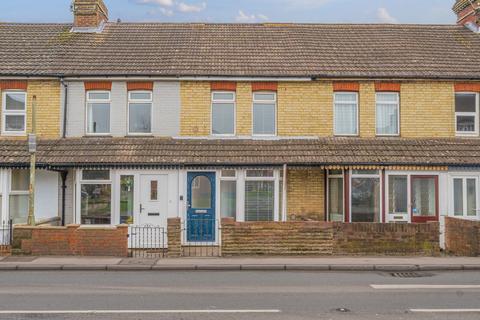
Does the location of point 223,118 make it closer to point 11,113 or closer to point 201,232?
point 201,232

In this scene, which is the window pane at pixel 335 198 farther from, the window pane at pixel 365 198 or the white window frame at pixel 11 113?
the white window frame at pixel 11 113

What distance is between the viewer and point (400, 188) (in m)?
17.4

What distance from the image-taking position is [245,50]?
65.5ft

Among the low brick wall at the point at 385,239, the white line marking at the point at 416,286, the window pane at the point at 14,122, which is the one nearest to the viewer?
the white line marking at the point at 416,286

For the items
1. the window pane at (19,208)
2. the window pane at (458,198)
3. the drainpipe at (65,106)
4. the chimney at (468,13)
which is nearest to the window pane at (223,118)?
the drainpipe at (65,106)

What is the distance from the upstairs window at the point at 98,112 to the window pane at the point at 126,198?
1996 millimetres

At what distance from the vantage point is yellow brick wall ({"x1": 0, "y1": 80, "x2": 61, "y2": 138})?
17938mm

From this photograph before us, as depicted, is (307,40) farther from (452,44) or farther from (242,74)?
(452,44)

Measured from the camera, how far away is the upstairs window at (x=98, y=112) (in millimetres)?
18219

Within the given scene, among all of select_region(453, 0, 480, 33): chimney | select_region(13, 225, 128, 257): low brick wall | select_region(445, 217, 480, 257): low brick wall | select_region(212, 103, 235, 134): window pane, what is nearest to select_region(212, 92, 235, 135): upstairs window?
select_region(212, 103, 235, 134): window pane

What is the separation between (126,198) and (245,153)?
4255mm

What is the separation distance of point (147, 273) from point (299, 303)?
461 cm

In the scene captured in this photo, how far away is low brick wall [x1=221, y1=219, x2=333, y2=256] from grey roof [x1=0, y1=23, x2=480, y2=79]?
5.97 metres

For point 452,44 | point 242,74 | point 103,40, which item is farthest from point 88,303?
point 452,44
